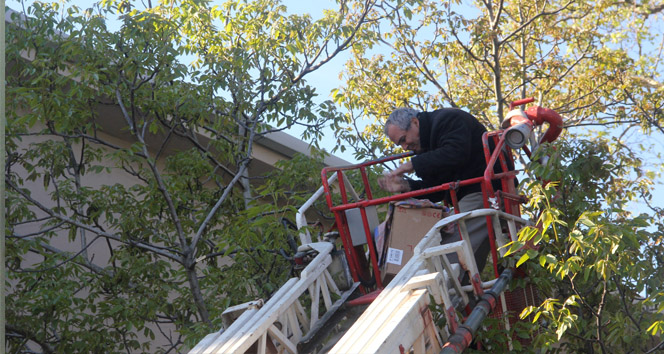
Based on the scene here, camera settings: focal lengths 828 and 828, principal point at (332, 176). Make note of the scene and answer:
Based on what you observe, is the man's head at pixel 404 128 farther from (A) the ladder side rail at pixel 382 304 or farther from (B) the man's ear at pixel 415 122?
(A) the ladder side rail at pixel 382 304

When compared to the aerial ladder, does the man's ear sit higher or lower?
higher

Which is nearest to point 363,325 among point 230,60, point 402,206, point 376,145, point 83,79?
point 402,206

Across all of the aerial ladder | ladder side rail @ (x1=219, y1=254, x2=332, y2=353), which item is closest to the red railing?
the aerial ladder

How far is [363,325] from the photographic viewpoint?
4.28m

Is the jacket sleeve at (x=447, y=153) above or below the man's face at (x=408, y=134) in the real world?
below

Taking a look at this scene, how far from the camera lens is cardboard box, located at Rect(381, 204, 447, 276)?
609 centimetres

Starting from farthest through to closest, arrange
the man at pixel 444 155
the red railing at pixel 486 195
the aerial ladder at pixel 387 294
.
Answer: the man at pixel 444 155, the red railing at pixel 486 195, the aerial ladder at pixel 387 294

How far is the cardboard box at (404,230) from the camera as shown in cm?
609

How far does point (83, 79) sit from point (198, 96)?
121 centimetres

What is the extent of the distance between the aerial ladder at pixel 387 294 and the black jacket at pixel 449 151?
185 millimetres

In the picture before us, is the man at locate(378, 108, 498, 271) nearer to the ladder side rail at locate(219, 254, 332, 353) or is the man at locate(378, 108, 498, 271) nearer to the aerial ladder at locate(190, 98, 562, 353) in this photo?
the aerial ladder at locate(190, 98, 562, 353)

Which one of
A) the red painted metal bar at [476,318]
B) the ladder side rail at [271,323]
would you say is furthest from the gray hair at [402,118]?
the ladder side rail at [271,323]

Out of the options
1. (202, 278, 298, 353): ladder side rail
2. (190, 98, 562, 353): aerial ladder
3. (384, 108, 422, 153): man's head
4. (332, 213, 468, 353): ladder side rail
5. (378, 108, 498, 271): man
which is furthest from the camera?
(384, 108, 422, 153): man's head

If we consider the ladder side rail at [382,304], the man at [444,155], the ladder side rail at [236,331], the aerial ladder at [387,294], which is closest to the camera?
the ladder side rail at [382,304]
